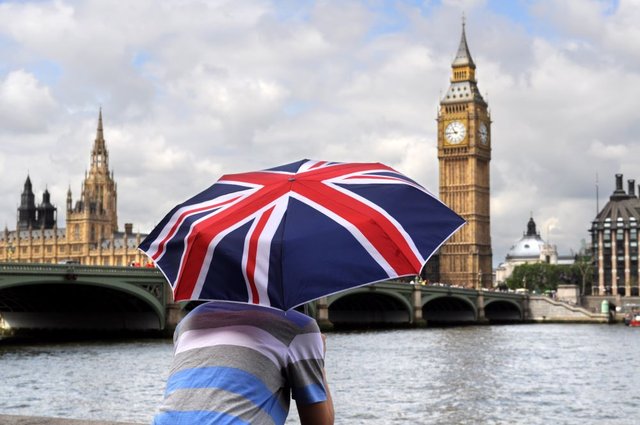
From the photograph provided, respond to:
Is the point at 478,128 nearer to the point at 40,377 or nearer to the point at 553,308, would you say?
the point at 553,308

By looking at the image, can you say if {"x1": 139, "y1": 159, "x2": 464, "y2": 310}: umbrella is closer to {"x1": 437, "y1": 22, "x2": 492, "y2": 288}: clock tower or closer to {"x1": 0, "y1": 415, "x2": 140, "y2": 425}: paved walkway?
{"x1": 0, "y1": 415, "x2": 140, "y2": 425}: paved walkway

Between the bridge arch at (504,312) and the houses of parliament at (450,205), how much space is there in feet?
81.5

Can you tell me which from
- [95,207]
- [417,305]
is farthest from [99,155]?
[417,305]

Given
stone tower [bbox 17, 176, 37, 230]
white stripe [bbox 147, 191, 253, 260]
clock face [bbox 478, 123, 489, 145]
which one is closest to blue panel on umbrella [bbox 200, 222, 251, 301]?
white stripe [bbox 147, 191, 253, 260]

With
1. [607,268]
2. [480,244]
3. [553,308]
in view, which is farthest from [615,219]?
[553,308]

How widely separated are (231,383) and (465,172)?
401 feet

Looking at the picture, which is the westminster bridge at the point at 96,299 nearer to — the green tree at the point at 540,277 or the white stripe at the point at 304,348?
the white stripe at the point at 304,348

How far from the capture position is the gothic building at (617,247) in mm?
119938

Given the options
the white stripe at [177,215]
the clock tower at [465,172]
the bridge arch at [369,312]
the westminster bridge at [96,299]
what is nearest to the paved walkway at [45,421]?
the white stripe at [177,215]

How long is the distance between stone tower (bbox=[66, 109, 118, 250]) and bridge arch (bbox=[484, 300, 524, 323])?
5925cm

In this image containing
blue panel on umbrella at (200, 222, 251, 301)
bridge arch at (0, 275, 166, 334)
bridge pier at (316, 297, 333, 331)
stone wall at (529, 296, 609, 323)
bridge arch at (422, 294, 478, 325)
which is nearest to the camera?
blue panel on umbrella at (200, 222, 251, 301)

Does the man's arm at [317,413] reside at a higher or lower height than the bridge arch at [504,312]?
higher

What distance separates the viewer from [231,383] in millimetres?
3324

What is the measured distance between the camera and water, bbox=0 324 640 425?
19.3 m
